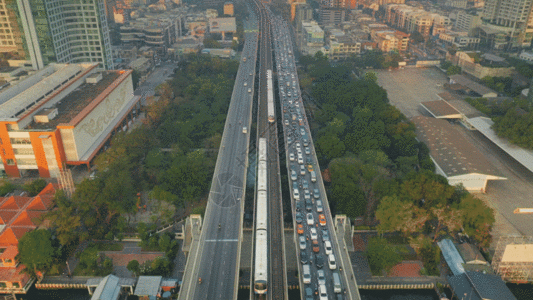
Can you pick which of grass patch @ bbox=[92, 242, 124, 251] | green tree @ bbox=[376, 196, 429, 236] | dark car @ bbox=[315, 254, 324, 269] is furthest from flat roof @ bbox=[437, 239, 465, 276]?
grass patch @ bbox=[92, 242, 124, 251]

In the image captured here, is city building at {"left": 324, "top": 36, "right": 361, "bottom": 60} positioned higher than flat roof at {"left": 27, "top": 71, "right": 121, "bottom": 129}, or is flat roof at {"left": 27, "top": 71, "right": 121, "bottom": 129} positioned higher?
flat roof at {"left": 27, "top": 71, "right": 121, "bottom": 129}

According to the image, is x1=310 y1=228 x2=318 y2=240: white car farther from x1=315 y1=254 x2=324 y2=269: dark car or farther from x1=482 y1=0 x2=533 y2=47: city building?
x1=482 y1=0 x2=533 y2=47: city building

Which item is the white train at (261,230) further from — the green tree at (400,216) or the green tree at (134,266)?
the green tree at (400,216)

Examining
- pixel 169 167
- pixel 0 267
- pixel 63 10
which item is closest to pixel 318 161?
pixel 169 167

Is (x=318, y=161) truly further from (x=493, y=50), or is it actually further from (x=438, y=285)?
(x=493, y=50)

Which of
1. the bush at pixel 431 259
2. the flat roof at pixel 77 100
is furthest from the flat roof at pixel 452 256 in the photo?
A: the flat roof at pixel 77 100

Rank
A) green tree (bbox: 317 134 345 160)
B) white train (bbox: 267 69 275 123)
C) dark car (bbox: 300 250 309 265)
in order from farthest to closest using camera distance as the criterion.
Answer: white train (bbox: 267 69 275 123)
green tree (bbox: 317 134 345 160)
dark car (bbox: 300 250 309 265)
